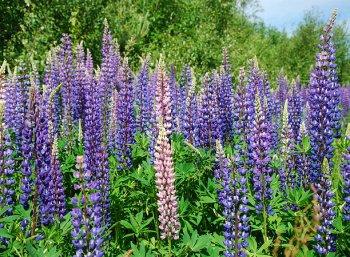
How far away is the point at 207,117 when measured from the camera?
4914 millimetres

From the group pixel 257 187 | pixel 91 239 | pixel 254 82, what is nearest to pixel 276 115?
pixel 254 82

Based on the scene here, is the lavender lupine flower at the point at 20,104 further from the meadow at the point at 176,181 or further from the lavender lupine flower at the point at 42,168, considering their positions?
the lavender lupine flower at the point at 42,168

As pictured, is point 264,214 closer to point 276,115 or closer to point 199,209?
point 199,209

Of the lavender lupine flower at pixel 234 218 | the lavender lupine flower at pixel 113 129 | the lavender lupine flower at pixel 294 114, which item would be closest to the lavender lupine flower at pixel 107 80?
the lavender lupine flower at pixel 113 129

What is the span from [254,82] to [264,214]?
2309mm

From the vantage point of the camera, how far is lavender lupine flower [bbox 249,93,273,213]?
3.60 metres

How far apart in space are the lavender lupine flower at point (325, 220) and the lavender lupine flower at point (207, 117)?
161 cm

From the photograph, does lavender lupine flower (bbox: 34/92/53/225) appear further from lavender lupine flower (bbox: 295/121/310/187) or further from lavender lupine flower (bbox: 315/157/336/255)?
lavender lupine flower (bbox: 295/121/310/187)

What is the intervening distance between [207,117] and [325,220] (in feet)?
6.27

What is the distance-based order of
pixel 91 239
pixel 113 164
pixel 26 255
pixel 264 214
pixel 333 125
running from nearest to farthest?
pixel 91 239, pixel 26 255, pixel 264 214, pixel 333 125, pixel 113 164

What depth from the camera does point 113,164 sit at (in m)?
4.90

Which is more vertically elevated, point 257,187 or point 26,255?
point 257,187

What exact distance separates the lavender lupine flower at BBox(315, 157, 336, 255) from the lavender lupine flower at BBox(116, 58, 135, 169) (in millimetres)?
2098

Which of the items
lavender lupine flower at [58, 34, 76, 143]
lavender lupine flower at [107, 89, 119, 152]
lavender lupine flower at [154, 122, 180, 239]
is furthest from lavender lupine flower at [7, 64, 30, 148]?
lavender lupine flower at [154, 122, 180, 239]
